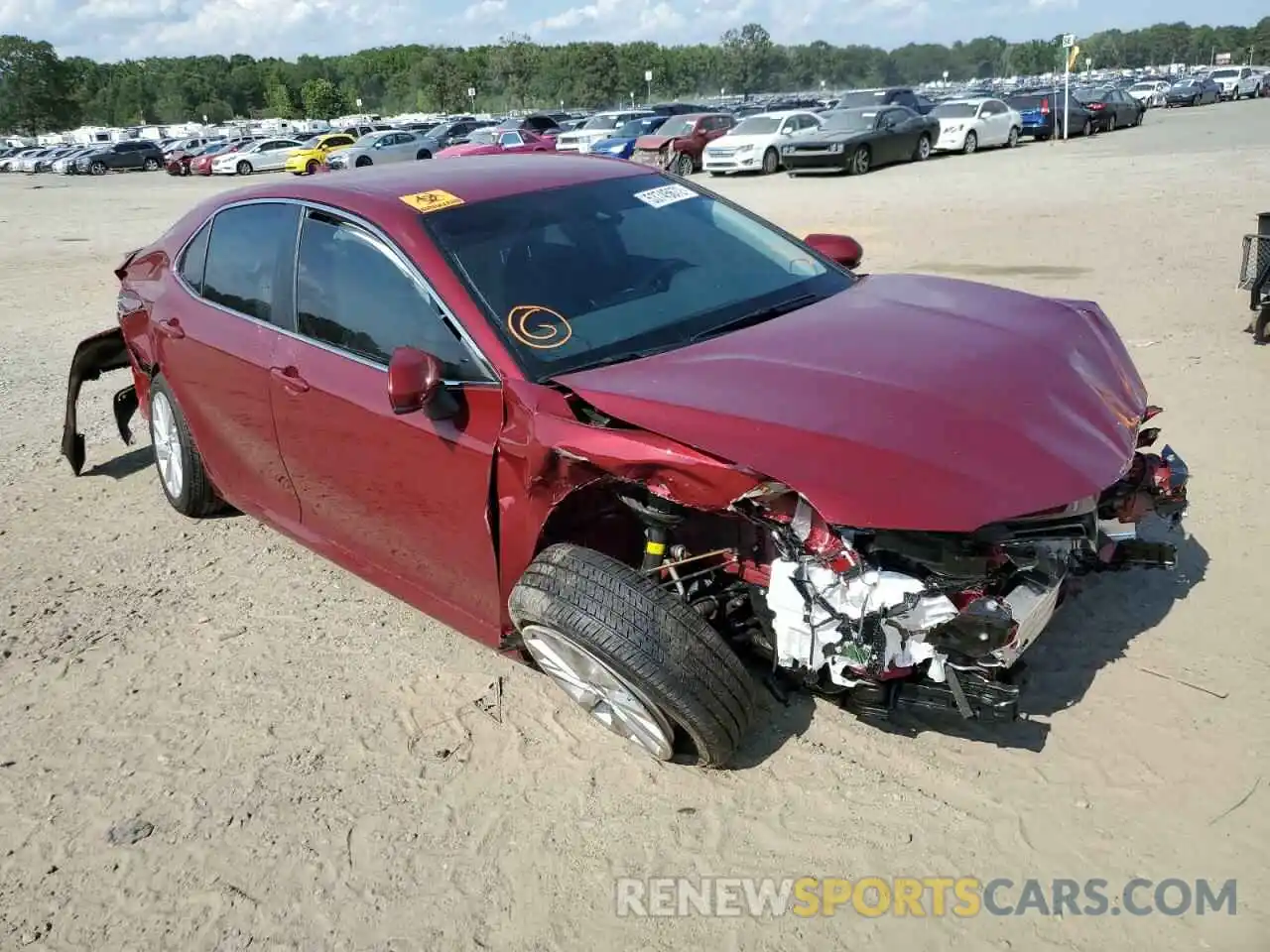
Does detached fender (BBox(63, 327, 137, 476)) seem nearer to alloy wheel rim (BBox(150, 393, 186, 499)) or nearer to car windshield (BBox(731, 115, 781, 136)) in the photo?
alloy wheel rim (BBox(150, 393, 186, 499))

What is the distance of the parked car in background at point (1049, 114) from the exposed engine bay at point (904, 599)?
1232 inches

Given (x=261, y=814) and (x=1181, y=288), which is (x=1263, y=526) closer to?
(x=261, y=814)

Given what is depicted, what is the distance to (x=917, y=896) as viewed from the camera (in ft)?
8.98

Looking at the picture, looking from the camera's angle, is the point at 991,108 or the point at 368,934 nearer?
the point at 368,934

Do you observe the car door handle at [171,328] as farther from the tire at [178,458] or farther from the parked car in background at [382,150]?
the parked car in background at [382,150]

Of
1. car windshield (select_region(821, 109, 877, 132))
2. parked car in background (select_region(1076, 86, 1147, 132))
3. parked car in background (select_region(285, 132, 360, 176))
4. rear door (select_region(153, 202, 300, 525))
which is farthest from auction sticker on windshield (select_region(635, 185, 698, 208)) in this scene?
parked car in background (select_region(285, 132, 360, 176))

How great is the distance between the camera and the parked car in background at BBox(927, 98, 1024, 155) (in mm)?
27500

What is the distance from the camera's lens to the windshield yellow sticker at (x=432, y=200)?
12.4ft

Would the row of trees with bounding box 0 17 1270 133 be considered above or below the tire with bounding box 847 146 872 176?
above

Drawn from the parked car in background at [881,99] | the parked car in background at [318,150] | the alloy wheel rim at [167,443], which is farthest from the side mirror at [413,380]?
the parked car in background at [318,150]

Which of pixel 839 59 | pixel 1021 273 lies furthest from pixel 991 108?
pixel 839 59

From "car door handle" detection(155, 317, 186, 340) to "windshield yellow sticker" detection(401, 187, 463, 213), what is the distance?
5.16 ft

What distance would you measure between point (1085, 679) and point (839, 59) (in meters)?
169

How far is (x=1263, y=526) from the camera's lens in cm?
450
